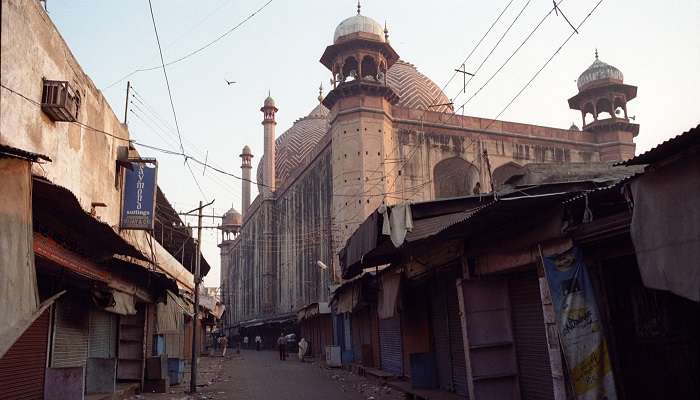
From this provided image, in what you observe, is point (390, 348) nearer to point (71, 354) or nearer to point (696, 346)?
point (71, 354)

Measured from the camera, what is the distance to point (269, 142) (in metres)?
45.2

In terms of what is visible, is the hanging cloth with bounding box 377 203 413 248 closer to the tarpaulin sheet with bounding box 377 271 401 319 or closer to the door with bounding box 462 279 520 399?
the door with bounding box 462 279 520 399

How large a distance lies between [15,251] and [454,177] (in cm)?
2791

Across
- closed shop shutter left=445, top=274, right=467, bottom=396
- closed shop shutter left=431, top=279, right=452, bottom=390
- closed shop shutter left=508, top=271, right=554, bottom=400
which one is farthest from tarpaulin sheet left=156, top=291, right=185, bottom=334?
closed shop shutter left=508, top=271, right=554, bottom=400

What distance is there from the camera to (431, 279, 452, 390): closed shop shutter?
36.2ft

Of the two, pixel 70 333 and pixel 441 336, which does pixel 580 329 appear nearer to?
pixel 441 336

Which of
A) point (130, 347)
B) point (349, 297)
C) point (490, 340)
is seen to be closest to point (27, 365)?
point (130, 347)

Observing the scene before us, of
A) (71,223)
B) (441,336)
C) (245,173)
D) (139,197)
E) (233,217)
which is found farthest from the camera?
(233,217)

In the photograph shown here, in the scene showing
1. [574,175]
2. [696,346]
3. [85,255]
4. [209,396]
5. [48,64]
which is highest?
[48,64]

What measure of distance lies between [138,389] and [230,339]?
49030 mm

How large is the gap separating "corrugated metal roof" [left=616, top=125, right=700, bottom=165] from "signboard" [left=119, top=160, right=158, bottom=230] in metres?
10.7

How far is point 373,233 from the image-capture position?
9484 mm

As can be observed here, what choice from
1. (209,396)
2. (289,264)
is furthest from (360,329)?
(289,264)

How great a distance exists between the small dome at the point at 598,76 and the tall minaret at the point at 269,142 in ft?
A: 75.4
